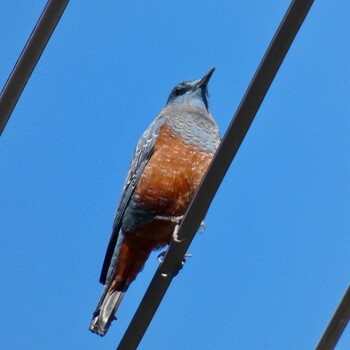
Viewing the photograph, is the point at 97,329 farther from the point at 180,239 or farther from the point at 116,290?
the point at 180,239

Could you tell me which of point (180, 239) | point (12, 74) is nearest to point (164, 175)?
point (180, 239)

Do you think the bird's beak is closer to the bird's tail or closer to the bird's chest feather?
the bird's chest feather

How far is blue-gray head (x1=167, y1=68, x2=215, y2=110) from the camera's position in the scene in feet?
21.5

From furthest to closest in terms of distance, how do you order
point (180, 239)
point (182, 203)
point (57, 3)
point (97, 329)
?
point (182, 203)
point (97, 329)
point (180, 239)
point (57, 3)

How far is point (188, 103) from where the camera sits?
6500mm

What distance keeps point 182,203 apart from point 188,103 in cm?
154

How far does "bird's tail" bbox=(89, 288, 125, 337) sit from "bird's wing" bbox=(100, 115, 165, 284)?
0.63 feet

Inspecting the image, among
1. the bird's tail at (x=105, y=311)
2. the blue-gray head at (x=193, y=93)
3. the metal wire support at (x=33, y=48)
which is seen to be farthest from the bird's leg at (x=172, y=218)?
the metal wire support at (x=33, y=48)

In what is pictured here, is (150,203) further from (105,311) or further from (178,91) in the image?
(178,91)

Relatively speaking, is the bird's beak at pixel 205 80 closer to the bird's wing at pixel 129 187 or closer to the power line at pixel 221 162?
the bird's wing at pixel 129 187

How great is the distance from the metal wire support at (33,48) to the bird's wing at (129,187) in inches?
110

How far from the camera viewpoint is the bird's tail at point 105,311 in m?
4.90

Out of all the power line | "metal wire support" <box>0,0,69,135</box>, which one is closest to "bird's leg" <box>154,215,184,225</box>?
the power line

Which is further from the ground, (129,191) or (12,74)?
(12,74)
